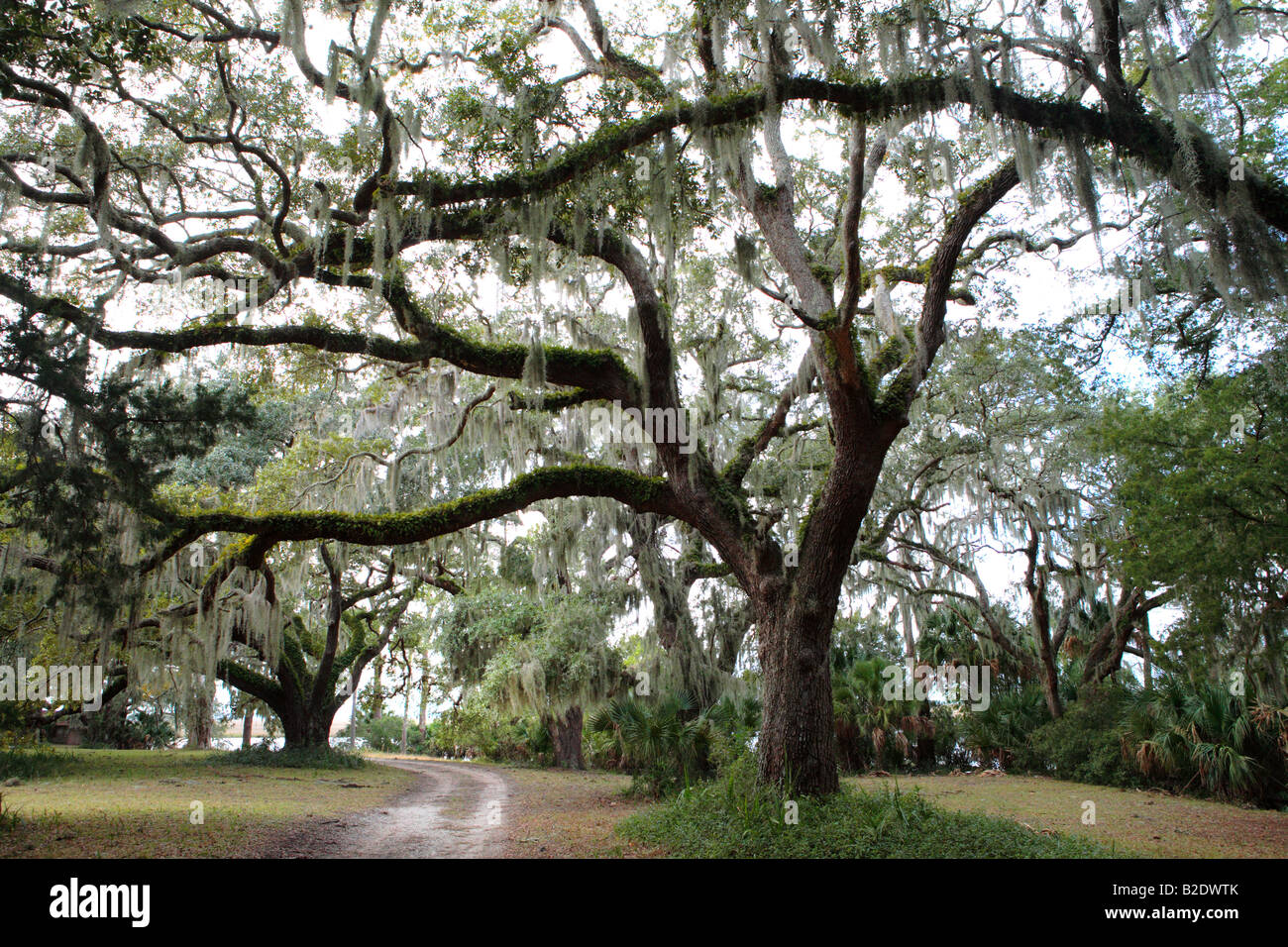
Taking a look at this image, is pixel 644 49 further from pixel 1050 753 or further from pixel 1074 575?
pixel 1050 753

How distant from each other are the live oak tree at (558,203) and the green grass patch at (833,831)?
54cm

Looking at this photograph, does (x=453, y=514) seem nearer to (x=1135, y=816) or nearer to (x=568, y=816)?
(x=568, y=816)

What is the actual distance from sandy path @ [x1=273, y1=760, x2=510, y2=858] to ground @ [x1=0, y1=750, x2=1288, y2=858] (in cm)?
2

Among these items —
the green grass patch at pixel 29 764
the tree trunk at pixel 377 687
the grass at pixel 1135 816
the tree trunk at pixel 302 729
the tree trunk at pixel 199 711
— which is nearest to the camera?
the grass at pixel 1135 816

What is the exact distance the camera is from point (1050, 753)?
14117mm

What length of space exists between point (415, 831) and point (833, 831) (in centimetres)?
418

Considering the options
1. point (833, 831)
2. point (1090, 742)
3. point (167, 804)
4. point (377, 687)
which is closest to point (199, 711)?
point (377, 687)

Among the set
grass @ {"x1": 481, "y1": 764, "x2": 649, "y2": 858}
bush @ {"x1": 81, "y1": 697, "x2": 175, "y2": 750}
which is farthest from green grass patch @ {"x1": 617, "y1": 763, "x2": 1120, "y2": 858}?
bush @ {"x1": 81, "y1": 697, "x2": 175, "y2": 750}

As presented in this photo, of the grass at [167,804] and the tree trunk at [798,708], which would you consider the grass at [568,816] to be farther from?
the grass at [167,804]

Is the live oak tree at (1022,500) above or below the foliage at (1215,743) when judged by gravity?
above

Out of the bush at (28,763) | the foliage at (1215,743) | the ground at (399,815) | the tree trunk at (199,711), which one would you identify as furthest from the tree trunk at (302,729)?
the foliage at (1215,743)

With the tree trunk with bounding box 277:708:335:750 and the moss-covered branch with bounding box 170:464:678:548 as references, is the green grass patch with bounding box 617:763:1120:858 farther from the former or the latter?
the tree trunk with bounding box 277:708:335:750

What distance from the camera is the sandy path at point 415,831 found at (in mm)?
6438

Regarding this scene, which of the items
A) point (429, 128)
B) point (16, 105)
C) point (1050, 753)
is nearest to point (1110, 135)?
point (429, 128)
